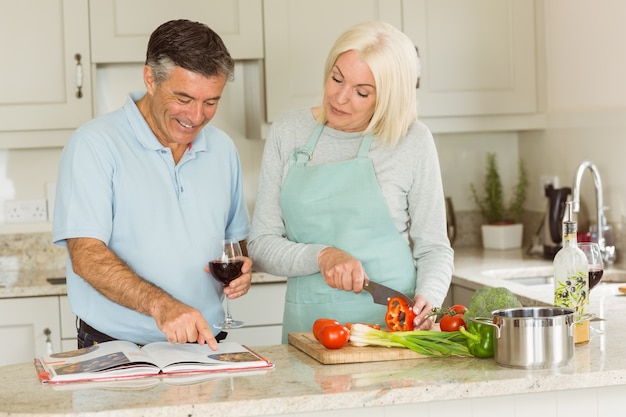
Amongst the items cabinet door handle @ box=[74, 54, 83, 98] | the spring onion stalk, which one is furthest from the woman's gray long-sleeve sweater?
cabinet door handle @ box=[74, 54, 83, 98]

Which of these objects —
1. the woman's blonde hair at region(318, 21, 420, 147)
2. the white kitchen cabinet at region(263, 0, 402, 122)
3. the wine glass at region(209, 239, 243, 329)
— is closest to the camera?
the wine glass at region(209, 239, 243, 329)

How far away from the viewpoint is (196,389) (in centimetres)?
172

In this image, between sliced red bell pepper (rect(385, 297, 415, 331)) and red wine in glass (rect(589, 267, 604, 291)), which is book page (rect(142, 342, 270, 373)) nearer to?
sliced red bell pepper (rect(385, 297, 415, 331))

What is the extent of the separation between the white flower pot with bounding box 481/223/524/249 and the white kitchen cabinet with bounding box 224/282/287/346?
1039 mm

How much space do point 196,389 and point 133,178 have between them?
0.66 meters

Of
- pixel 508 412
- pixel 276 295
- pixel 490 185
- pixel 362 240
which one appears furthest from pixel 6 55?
pixel 508 412

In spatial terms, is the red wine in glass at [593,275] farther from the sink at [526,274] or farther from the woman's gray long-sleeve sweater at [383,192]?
the sink at [526,274]

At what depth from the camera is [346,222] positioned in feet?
7.76

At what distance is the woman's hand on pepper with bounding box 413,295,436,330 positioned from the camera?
2.08m

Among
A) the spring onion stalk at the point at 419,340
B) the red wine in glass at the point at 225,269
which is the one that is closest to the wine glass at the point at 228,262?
the red wine in glass at the point at 225,269

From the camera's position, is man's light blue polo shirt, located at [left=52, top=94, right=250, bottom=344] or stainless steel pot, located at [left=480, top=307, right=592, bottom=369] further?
man's light blue polo shirt, located at [left=52, top=94, right=250, bottom=344]

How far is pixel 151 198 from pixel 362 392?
31.0 inches

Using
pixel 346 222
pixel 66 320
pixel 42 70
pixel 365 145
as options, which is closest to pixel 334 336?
pixel 346 222

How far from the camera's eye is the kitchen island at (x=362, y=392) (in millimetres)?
1644
